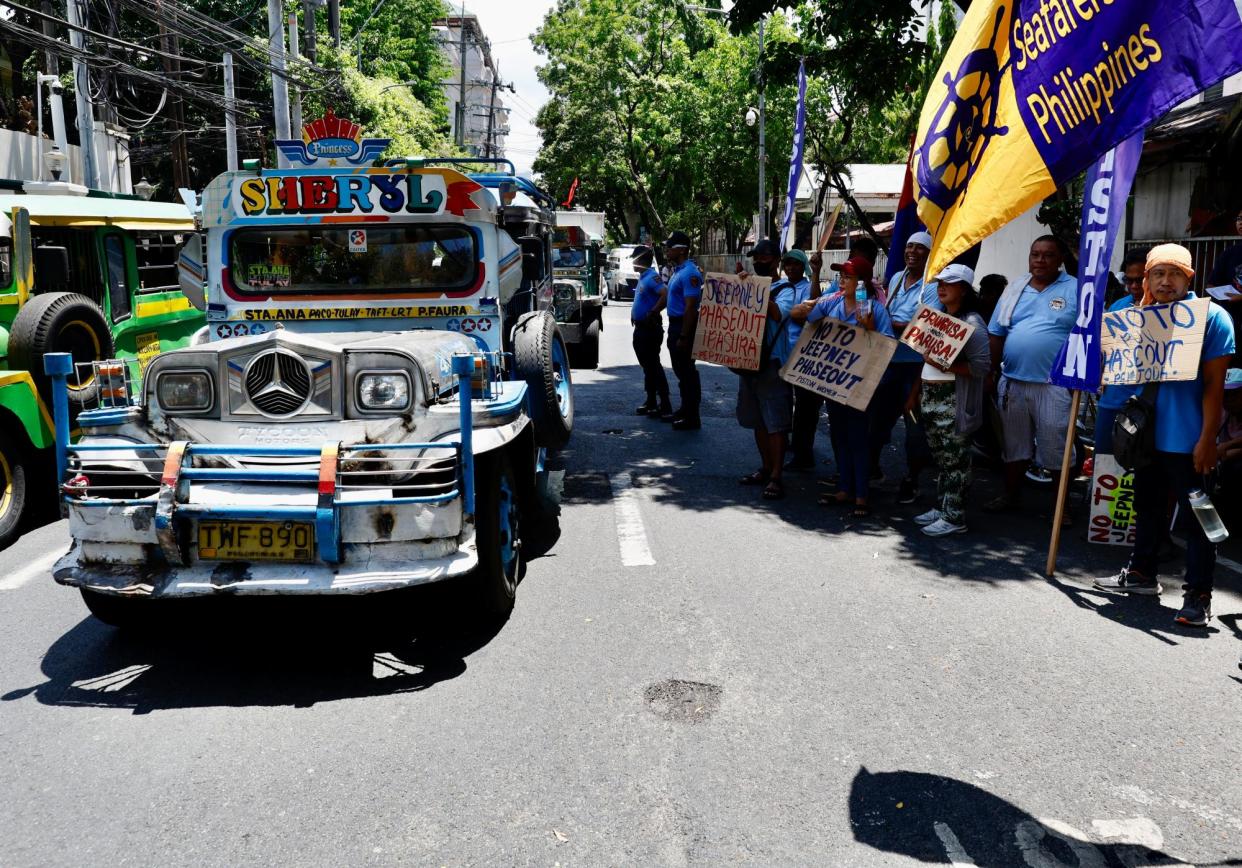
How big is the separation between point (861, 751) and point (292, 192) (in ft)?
17.0

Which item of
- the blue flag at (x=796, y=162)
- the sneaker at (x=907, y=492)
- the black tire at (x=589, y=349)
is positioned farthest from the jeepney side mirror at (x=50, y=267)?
the black tire at (x=589, y=349)

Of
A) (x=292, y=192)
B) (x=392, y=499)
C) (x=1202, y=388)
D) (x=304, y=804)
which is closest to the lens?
(x=304, y=804)

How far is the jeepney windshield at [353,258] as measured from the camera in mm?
6953

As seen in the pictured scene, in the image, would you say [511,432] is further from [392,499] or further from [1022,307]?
[1022,307]

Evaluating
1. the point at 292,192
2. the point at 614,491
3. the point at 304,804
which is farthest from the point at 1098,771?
the point at 292,192

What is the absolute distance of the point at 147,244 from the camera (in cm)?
1014

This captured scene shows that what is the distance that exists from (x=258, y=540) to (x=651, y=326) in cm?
746

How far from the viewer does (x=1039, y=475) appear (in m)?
8.54

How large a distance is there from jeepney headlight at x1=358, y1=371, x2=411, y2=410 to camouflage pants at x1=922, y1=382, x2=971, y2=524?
384 cm

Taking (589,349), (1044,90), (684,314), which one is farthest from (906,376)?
(589,349)

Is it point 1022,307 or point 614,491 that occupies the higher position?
point 1022,307

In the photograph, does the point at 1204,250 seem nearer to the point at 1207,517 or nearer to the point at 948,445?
the point at 948,445

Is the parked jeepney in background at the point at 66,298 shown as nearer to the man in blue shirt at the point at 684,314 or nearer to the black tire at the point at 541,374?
the black tire at the point at 541,374

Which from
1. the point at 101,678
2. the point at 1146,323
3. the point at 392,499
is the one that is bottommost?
the point at 101,678
